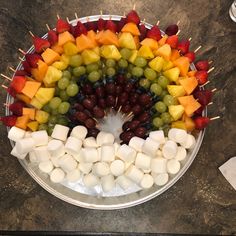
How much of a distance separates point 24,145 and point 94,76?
1.21 feet

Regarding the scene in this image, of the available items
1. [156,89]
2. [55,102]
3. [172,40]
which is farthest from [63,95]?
[172,40]

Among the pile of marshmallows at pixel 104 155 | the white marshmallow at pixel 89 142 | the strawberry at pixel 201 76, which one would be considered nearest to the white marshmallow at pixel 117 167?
the pile of marshmallows at pixel 104 155

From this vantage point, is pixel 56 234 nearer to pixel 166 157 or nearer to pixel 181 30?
pixel 166 157

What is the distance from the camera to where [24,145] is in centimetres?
145

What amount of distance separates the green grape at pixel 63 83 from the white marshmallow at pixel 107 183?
38 centimetres

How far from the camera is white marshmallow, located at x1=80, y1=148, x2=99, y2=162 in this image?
1467 millimetres

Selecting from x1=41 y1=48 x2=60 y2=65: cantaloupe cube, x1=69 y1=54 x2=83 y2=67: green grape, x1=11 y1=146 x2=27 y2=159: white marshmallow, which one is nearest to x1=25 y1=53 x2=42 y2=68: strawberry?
x1=41 y1=48 x2=60 y2=65: cantaloupe cube

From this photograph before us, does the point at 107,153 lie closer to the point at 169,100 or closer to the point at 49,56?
the point at 169,100

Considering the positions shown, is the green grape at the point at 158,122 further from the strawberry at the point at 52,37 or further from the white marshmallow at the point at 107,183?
the strawberry at the point at 52,37

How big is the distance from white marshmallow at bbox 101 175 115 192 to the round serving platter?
0.13 feet

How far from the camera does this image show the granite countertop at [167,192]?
154 cm

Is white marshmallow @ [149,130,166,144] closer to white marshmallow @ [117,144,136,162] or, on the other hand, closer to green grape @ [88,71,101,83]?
white marshmallow @ [117,144,136,162]

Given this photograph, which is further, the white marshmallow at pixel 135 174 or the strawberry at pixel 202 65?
the strawberry at pixel 202 65

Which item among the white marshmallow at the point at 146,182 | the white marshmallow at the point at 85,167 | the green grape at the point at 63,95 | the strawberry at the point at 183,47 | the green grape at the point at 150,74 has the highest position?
the strawberry at the point at 183,47
